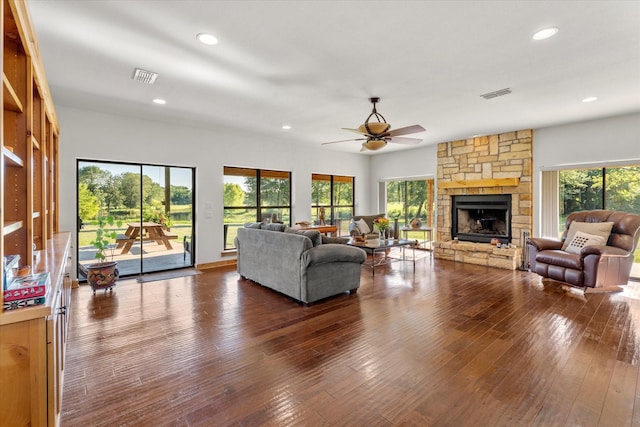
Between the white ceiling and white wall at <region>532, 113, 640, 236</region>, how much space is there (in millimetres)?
415

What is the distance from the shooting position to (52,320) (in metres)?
1.45

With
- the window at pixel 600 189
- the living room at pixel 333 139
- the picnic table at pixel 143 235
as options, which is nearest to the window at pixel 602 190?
the window at pixel 600 189

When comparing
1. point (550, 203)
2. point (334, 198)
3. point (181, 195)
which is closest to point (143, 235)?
point (181, 195)

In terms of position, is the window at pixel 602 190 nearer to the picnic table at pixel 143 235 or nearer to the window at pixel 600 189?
the window at pixel 600 189

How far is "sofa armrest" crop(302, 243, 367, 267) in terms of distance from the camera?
12.7 feet

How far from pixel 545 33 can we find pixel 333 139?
187 inches

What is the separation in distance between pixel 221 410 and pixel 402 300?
2744mm

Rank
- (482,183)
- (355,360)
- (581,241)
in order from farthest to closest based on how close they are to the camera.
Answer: (482,183), (581,241), (355,360)

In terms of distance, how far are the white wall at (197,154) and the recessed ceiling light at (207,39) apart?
3.36m

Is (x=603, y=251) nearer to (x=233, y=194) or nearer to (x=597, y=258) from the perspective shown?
(x=597, y=258)

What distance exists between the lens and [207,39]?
2.80 m

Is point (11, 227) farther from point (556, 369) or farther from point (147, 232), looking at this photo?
point (147, 232)

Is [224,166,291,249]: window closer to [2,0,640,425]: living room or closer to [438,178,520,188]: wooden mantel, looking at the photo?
[2,0,640,425]: living room

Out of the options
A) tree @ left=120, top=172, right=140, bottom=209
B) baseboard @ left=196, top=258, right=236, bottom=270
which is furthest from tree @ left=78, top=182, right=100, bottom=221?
baseboard @ left=196, top=258, right=236, bottom=270
